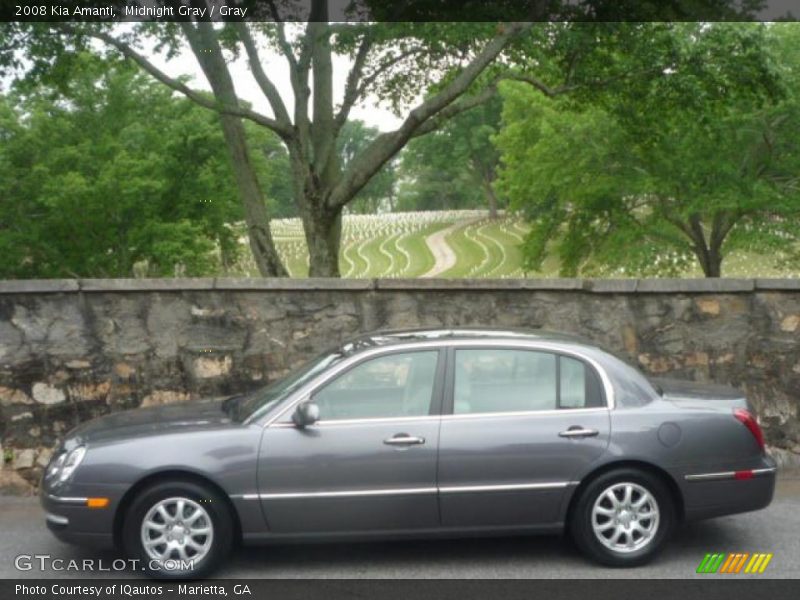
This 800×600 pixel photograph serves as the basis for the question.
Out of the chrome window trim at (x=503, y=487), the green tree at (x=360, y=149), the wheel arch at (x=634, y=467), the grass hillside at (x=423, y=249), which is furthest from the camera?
the green tree at (x=360, y=149)

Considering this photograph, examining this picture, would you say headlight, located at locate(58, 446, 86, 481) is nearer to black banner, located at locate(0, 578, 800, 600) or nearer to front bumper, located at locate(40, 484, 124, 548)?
front bumper, located at locate(40, 484, 124, 548)

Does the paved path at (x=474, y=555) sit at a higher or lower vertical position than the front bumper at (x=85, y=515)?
lower

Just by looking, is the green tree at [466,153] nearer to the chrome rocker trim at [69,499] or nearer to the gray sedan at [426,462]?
the gray sedan at [426,462]

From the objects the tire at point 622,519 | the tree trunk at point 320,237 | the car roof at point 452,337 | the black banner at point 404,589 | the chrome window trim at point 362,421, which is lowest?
the black banner at point 404,589

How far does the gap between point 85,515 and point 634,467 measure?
3.22 metres

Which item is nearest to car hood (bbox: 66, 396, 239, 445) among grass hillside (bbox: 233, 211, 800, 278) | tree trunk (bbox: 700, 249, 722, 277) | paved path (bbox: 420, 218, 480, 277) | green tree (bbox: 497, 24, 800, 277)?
green tree (bbox: 497, 24, 800, 277)

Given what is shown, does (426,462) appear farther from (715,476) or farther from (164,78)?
(164,78)

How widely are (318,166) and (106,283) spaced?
673 cm

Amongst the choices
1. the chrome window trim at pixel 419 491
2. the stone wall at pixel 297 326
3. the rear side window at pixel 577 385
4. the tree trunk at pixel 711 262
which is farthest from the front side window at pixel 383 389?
the tree trunk at pixel 711 262

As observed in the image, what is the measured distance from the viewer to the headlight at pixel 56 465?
613 cm

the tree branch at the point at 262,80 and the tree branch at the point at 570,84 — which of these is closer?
the tree branch at the point at 262,80

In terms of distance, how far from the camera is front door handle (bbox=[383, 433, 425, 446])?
19.6 feet

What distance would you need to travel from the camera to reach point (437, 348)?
6309 mm

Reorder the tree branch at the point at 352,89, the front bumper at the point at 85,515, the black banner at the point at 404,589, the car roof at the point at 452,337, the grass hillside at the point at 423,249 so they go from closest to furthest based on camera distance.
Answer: the black banner at the point at 404,589 < the front bumper at the point at 85,515 < the car roof at the point at 452,337 < the tree branch at the point at 352,89 < the grass hillside at the point at 423,249
